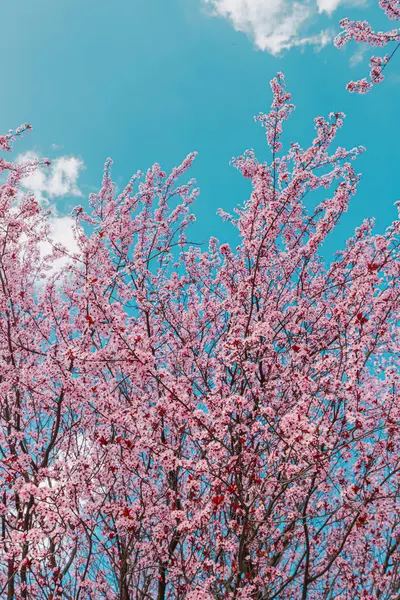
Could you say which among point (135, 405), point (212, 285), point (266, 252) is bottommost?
point (135, 405)

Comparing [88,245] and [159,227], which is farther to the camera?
[159,227]

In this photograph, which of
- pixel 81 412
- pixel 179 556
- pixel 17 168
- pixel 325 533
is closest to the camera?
pixel 179 556

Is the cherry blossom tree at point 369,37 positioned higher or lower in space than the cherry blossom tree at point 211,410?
higher

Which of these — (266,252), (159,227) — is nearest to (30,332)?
(159,227)

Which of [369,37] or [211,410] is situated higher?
[369,37]

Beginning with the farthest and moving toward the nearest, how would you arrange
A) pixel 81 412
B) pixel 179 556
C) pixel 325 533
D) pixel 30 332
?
1. pixel 30 332
2. pixel 325 533
3. pixel 81 412
4. pixel 179 556

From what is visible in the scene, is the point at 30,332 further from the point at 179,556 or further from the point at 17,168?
the point at 179,556

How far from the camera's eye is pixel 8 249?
9.10 m

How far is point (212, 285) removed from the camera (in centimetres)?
1006

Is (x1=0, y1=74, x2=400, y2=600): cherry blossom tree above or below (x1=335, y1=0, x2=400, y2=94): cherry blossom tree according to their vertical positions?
below

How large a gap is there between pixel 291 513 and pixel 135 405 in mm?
2670

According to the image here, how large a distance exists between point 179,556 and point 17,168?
25.6 feet

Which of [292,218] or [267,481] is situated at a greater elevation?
[292,218]

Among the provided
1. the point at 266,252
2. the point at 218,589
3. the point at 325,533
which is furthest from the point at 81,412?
the point at 325,533
